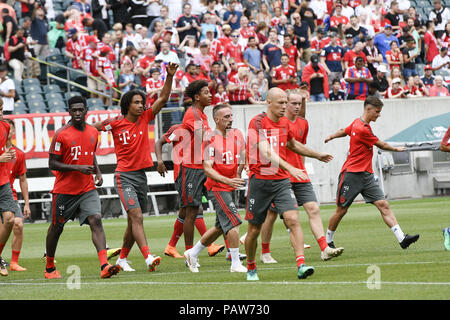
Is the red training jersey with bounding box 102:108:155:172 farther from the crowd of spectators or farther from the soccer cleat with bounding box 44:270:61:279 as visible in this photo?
the crowd of spectators

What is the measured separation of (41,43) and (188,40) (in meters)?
4.80

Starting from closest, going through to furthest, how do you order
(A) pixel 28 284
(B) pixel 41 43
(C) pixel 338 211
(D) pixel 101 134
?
1. (A) pixel 28 284
2. (C) pixel 338 211
3. (D) pixel 101 134
4. (B) pixel 41 43

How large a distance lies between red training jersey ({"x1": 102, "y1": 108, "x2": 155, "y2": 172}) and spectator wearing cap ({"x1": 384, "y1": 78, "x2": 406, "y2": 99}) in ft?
54.6

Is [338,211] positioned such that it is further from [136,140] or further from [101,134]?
[101,134]

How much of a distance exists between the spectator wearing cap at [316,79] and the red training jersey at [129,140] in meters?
14.0

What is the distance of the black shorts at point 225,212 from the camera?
10812 millimetres

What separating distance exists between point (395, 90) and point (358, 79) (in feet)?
5.69

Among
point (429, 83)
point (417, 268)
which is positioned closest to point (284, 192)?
point (417, 268)

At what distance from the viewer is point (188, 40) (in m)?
26.0

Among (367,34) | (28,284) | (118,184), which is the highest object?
(367,34)

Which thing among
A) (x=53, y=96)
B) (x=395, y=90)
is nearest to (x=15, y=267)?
(x=53, y=96)

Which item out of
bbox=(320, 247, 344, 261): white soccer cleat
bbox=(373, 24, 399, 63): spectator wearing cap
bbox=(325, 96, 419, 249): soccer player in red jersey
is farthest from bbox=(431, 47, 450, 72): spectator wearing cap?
bbox=(320, 247, 344, 261): white soccer cleat

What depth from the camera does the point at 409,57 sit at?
29.2 metres

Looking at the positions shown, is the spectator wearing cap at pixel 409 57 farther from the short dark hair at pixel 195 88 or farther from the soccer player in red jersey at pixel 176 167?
the short dark hair at pixel 195 88
